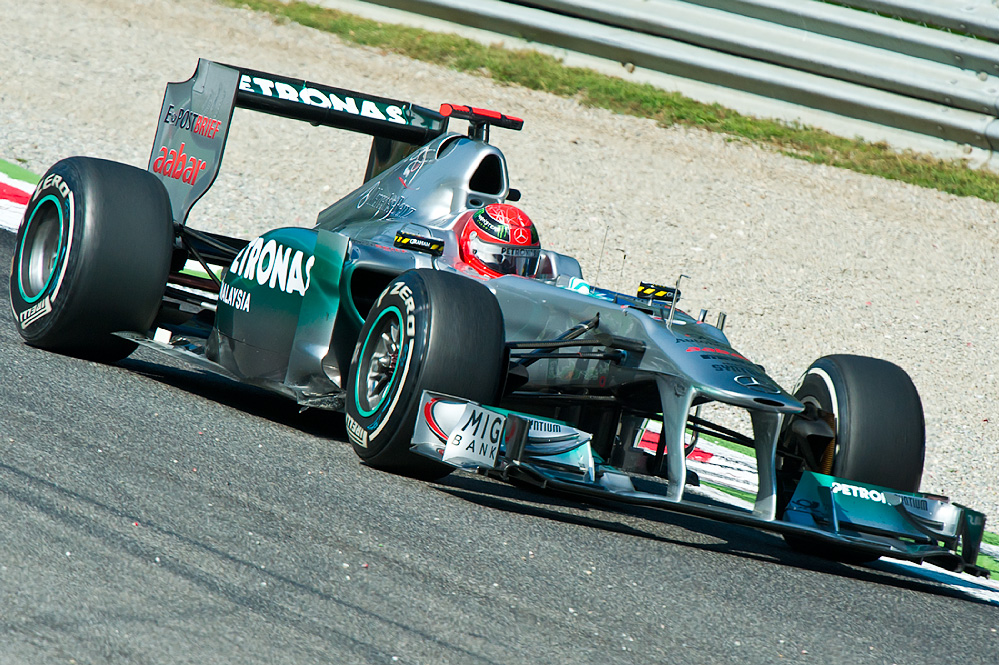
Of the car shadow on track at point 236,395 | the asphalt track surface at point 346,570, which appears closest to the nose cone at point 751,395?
the asphalt track surface at point 346,570

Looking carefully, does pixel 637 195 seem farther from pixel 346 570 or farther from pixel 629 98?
pixel 346 570

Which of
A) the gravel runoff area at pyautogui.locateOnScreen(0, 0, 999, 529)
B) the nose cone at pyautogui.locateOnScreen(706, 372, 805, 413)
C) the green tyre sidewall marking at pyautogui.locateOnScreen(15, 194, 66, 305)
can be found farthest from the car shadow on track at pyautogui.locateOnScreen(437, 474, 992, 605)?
the gravel runoff area at pyautogui.locateOnScreen(0, 0, 999, 529)

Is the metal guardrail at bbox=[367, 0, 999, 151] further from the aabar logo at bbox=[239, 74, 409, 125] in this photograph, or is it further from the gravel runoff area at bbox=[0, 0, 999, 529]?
the aabar logo at bbox=[239, 74, 409, 125]

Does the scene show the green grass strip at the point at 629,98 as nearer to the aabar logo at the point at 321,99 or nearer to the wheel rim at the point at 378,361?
the aabar logo at the point at 321,99

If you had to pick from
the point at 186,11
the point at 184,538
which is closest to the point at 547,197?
the point at 186,11

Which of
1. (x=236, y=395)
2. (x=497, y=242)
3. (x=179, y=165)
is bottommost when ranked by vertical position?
(x=236, y=395)

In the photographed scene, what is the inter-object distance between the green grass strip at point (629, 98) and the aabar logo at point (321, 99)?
6.06m

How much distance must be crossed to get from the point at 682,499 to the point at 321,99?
11.7ft

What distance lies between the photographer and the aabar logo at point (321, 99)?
7.12 m

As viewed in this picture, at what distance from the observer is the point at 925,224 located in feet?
39.2

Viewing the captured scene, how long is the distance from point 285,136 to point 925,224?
20.8ft

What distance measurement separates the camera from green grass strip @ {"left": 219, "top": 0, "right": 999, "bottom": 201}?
478 inches

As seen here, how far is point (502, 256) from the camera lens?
6363 mm

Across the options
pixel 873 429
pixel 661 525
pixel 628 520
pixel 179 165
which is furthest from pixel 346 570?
pixel 179 165
